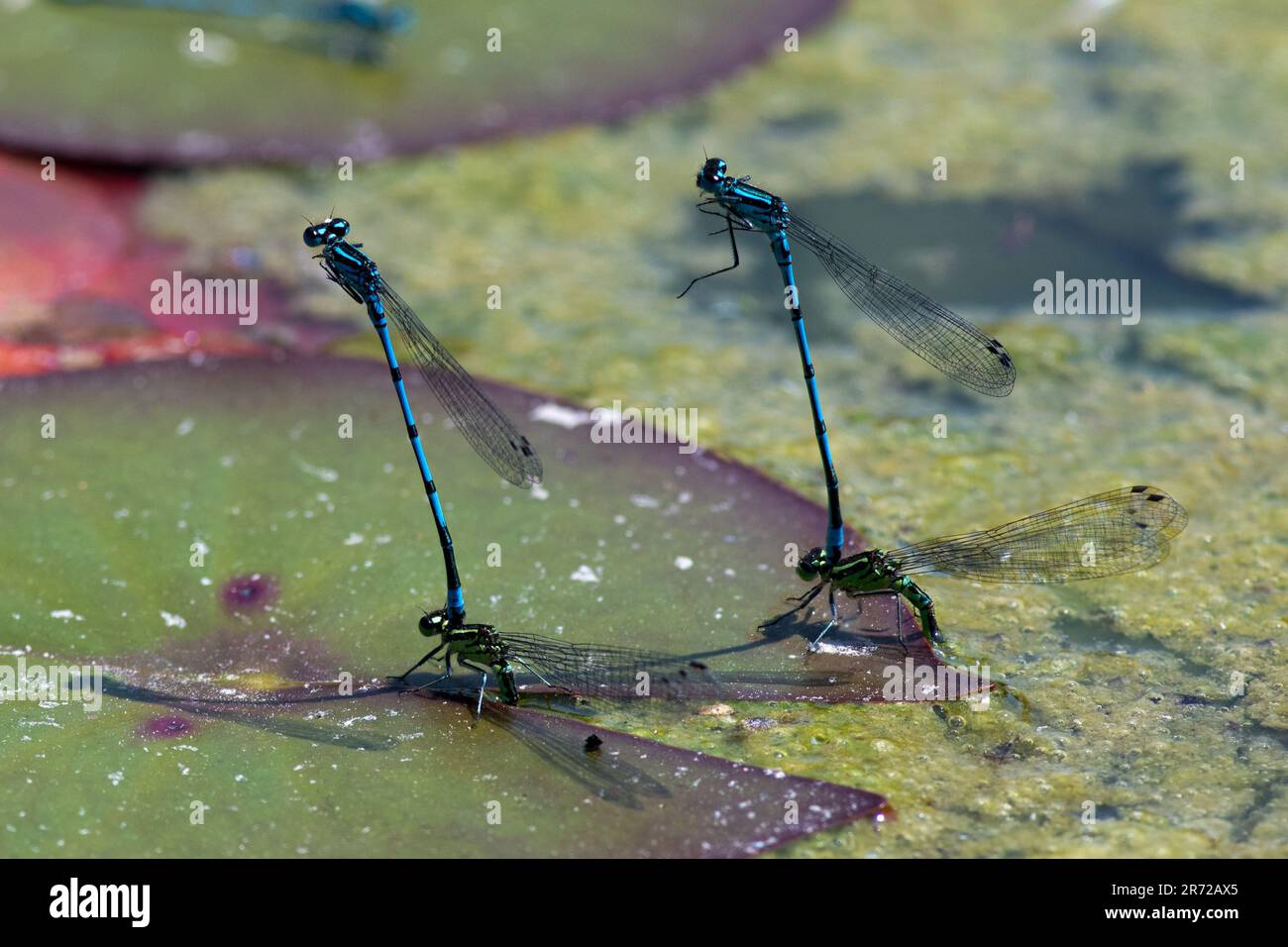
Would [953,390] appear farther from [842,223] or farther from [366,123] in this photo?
[366,123]

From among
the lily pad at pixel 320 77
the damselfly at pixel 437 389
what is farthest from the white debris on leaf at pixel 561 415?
the lily pad at pixel 320 77

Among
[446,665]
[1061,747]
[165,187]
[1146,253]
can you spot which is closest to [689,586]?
[446,665]

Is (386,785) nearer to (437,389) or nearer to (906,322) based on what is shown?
(437,389)

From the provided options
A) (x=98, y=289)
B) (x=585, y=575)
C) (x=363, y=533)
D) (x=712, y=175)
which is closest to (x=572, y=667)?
(x=585, y=575)

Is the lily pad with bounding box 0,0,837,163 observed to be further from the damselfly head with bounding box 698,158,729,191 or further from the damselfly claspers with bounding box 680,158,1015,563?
the damselfly head with bounding box 698,158,729,191

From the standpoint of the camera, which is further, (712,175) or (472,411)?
(472,411)

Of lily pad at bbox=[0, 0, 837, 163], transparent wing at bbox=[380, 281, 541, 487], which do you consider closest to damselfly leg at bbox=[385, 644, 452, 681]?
transparent wing at bbox=[380, 281, 541, 487]

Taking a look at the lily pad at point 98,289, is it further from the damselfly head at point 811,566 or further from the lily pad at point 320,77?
the damselfly head at point 811,566
